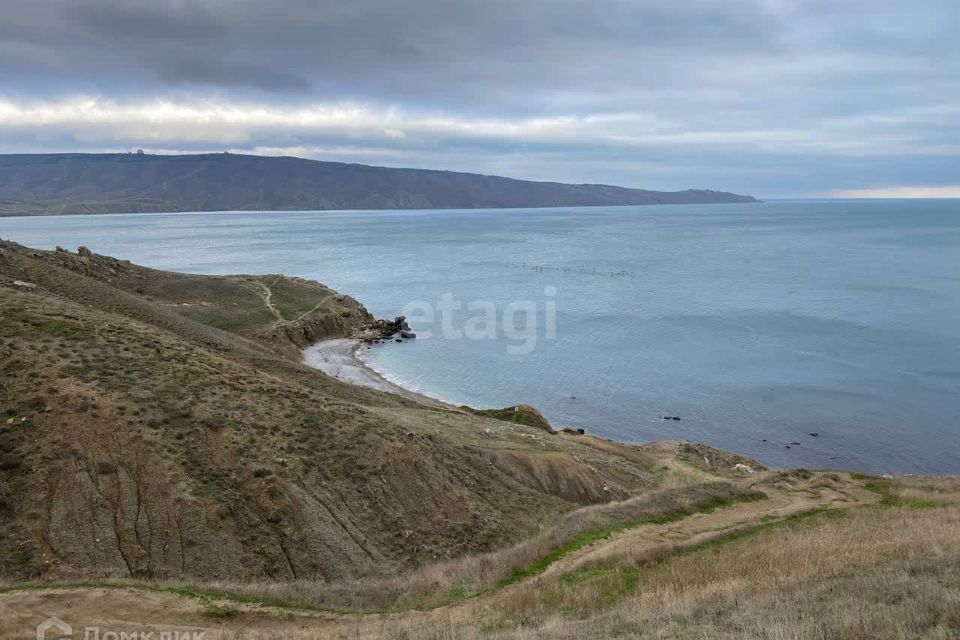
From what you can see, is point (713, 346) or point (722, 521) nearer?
point (722, 521)

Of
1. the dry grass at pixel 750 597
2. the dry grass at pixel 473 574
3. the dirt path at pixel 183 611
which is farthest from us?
the dry grass at pixel 473 574

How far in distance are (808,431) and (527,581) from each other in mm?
35191

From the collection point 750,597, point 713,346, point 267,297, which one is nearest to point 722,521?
point 750,597

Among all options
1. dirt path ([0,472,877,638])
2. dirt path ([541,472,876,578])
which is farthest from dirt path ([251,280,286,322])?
dirt path ([0,472,877,638])

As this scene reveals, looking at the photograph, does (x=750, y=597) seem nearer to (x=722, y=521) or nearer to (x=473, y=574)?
(x=473, y=574)

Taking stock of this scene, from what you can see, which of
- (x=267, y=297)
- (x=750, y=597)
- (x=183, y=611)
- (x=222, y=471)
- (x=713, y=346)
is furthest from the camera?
(x=267, y=297)

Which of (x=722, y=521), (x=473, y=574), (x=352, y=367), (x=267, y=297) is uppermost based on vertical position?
(x=267, y=297)

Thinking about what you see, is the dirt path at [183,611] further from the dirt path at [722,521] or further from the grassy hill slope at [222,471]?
the grassy hill slope at [222,471]

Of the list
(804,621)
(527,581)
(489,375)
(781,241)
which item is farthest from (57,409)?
(781,241)

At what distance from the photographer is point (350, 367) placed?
58.3 meters

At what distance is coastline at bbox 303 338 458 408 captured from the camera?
51156 mm

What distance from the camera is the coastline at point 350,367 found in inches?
2014

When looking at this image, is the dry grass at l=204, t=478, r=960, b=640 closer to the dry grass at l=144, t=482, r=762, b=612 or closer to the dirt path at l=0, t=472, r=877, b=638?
the dirt path at l=0, t=472, r=877, b=638

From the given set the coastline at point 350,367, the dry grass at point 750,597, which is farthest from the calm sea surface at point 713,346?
the dry grass at point 750,597
